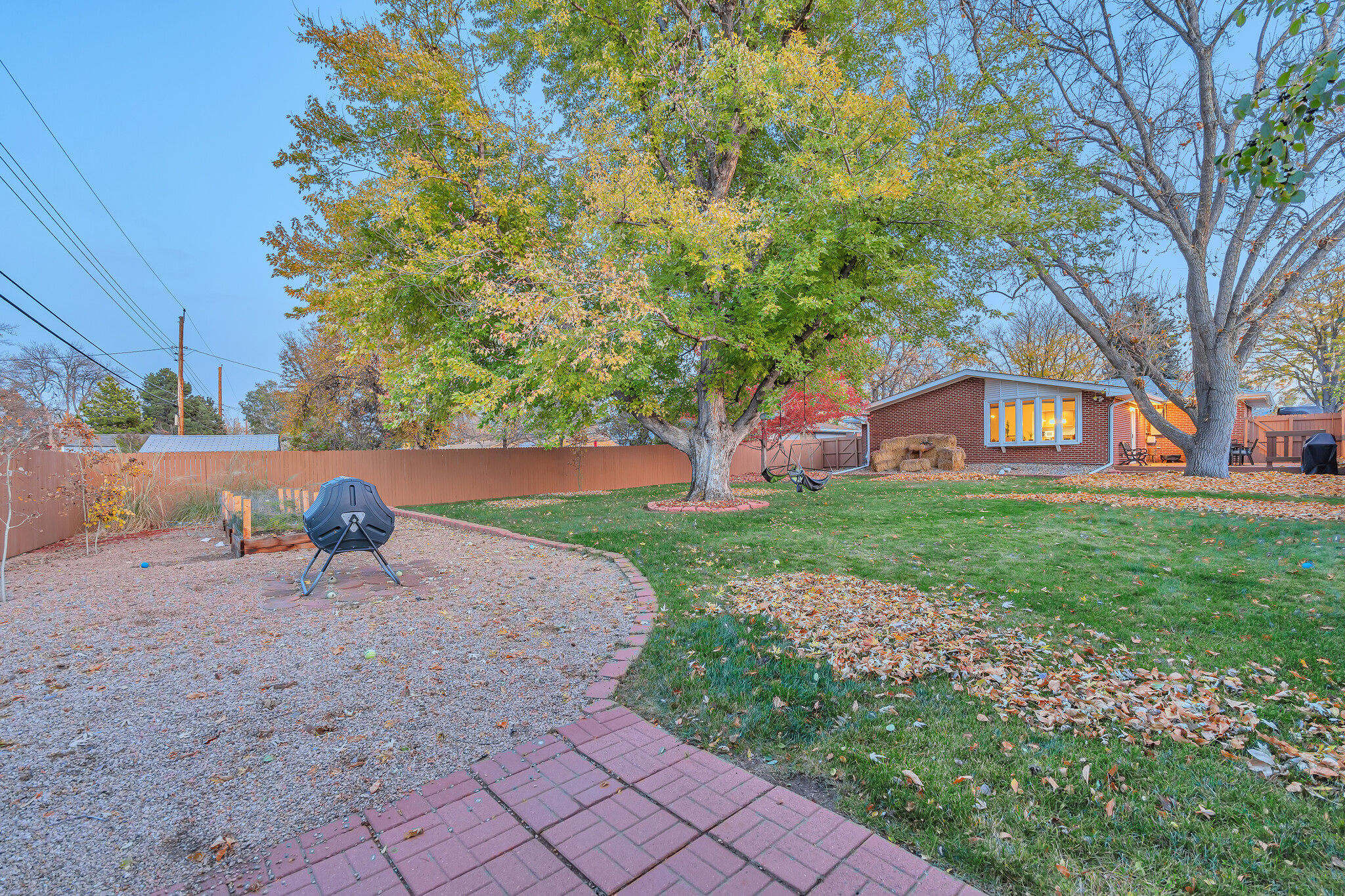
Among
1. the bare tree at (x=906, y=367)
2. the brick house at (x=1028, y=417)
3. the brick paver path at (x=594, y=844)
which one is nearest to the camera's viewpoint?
the brick paver path at (x=594, y=844)

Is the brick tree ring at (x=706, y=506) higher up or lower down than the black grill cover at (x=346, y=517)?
lower down

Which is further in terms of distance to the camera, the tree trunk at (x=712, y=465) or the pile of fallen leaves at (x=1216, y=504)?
the tree trunk at (x=712, y=465)

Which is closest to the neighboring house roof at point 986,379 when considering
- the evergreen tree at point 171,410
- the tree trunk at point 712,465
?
the tree trunk at point 712,465

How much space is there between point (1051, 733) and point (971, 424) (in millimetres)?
20299

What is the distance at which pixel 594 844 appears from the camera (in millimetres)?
1879

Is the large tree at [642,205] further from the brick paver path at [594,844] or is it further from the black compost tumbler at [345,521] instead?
the brick paver path at [594,844]

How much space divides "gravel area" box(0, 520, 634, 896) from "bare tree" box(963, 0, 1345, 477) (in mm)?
11500

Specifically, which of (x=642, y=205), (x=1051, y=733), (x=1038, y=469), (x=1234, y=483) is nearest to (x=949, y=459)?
(x=1038, y=469)

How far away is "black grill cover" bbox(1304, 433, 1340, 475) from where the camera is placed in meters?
13.1

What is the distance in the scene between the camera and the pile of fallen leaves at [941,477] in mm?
15523

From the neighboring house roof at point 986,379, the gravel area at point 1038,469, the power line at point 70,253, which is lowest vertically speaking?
the gravel area at point 1038,469

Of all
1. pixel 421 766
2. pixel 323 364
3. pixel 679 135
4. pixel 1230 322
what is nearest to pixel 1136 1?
pixel 1230 322

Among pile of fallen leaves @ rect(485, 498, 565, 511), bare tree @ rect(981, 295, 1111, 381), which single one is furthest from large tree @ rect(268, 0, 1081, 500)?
bare tree @ rect(981, 295, 1111, 381)

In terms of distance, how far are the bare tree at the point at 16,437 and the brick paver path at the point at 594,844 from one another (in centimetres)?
657
